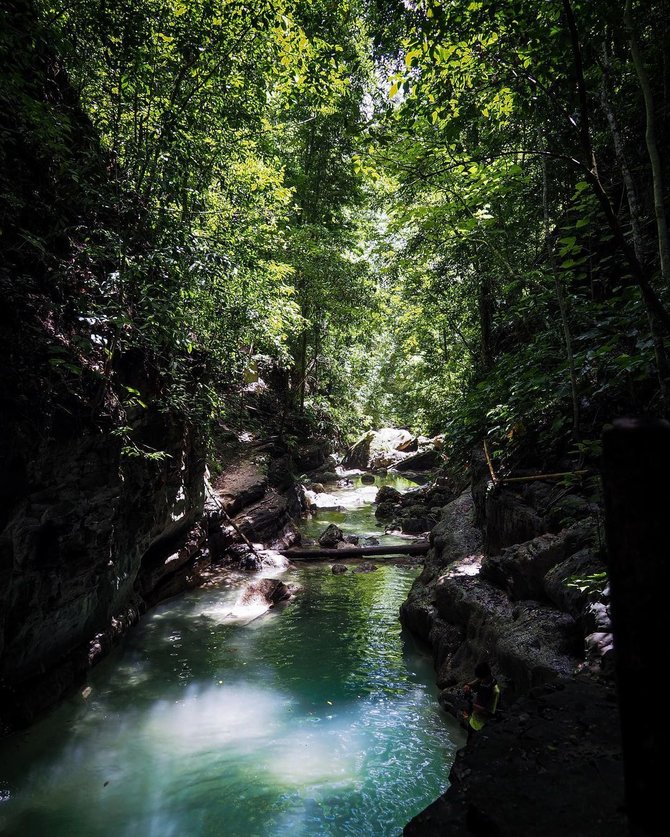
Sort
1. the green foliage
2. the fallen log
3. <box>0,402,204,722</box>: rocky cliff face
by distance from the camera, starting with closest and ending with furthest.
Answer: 1. the green foliage
2. <box>0,402,204,722</box>: rocky cliff face
3. the fallen log

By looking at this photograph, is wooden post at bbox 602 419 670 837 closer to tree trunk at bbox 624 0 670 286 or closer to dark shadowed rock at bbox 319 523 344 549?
tree trunk at bbox 624 0 670 286

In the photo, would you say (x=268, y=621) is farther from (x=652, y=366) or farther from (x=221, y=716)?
(x=652, y=366)

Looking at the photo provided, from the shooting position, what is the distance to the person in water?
15.2ft

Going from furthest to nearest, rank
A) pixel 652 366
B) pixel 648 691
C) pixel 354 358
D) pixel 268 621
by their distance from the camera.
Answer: pixel 354 358
pixel 268 621
pixel 652 366
pixel 648 691

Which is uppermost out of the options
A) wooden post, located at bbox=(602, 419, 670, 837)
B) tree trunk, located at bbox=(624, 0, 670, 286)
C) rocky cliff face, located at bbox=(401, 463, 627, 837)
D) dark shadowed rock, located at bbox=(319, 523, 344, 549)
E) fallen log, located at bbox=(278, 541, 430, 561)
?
tree trunk, located at bbox=(624, 0, 670, 286)

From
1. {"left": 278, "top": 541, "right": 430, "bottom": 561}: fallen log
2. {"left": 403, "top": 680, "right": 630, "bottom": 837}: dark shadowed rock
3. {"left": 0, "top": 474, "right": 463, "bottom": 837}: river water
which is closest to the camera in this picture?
{"left": 403, "top": 680, "right": 630, "bottom": 837}: dark shadowed rock

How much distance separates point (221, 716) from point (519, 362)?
673 centimetres

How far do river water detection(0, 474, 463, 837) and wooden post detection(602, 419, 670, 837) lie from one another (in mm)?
4321

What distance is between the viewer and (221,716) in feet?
18.8

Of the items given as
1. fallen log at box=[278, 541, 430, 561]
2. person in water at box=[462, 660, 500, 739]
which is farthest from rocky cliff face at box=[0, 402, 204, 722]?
fallen log at box=[278, 541, 430, 561]

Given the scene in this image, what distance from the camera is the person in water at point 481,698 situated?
4637 mm

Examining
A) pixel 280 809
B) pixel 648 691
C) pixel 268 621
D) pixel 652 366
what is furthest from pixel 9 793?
pixel 652 366

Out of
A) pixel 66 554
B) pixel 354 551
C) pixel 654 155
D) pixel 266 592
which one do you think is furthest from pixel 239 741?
pixel 354 551

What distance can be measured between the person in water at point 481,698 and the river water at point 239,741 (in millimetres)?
534
